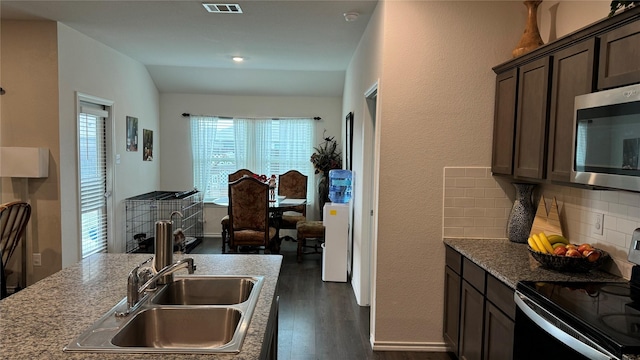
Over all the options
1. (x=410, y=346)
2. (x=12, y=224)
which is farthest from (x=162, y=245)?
(x=12, y=224)

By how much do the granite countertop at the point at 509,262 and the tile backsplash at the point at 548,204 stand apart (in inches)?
4.1

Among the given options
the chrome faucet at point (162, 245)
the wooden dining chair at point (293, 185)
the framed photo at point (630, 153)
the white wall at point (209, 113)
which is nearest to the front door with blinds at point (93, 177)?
the white wall at point (209, 113)

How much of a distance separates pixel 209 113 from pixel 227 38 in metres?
2.74

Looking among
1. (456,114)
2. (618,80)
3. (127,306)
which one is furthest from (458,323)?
(127,306)

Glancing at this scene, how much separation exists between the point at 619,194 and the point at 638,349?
115 cm

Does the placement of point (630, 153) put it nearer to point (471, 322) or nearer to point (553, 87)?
point (553, 87)

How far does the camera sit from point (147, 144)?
6410 millimetres

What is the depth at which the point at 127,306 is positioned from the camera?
1.60 m

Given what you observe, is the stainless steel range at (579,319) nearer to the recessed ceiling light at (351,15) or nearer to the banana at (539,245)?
the banana at (539,245)

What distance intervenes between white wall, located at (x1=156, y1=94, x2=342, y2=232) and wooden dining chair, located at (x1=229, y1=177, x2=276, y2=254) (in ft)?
7.14

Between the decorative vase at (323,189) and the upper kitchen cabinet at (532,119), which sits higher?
the upper kitchen cabinet at (532,119)

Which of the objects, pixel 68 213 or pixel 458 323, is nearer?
pixel 458 323

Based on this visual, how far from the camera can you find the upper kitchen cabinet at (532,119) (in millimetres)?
2344

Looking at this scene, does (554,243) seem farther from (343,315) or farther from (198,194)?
(198,194)
